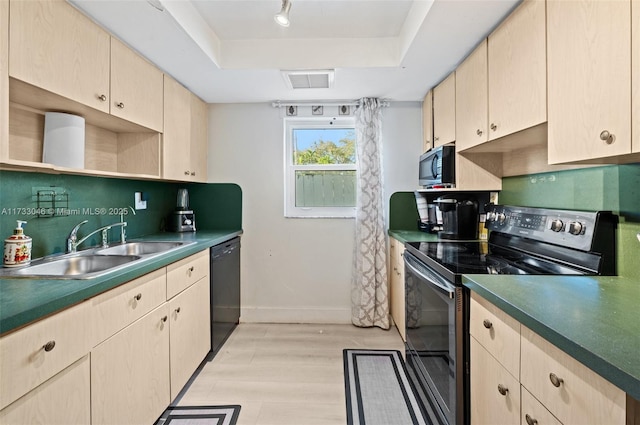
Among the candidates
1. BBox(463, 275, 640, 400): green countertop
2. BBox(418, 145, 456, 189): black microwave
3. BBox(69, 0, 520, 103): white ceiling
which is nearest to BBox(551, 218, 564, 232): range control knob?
BBox(463, 275, 640, 400): green countertop

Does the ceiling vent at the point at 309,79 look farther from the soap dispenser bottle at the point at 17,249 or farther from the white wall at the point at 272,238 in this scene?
the soap dispenser bottle at the point at 17,249

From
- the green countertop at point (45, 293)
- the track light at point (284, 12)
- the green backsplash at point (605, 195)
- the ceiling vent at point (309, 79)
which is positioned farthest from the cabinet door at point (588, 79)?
the green countertop at point (45, 293)

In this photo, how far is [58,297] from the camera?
3.19 feet

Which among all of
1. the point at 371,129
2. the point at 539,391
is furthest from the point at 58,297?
the point at 371,129

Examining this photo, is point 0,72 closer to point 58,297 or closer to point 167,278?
point 58,297

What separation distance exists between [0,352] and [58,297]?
0.64 ft

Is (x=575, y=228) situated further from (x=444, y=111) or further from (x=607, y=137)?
(x=444, y=111)

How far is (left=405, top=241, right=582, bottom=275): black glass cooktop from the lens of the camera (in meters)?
1.37

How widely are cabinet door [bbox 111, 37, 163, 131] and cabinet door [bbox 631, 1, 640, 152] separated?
87.2 inches

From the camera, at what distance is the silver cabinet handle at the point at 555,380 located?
0.80 meters

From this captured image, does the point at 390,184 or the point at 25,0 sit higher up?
the point at 25,0

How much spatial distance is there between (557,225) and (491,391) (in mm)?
865

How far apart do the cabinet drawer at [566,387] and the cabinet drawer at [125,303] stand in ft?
4.94

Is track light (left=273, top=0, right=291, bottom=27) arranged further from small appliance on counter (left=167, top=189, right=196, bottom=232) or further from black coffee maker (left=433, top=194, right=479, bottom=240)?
small appliance on counter (left=167, top=189, right=196, bottom=232)
